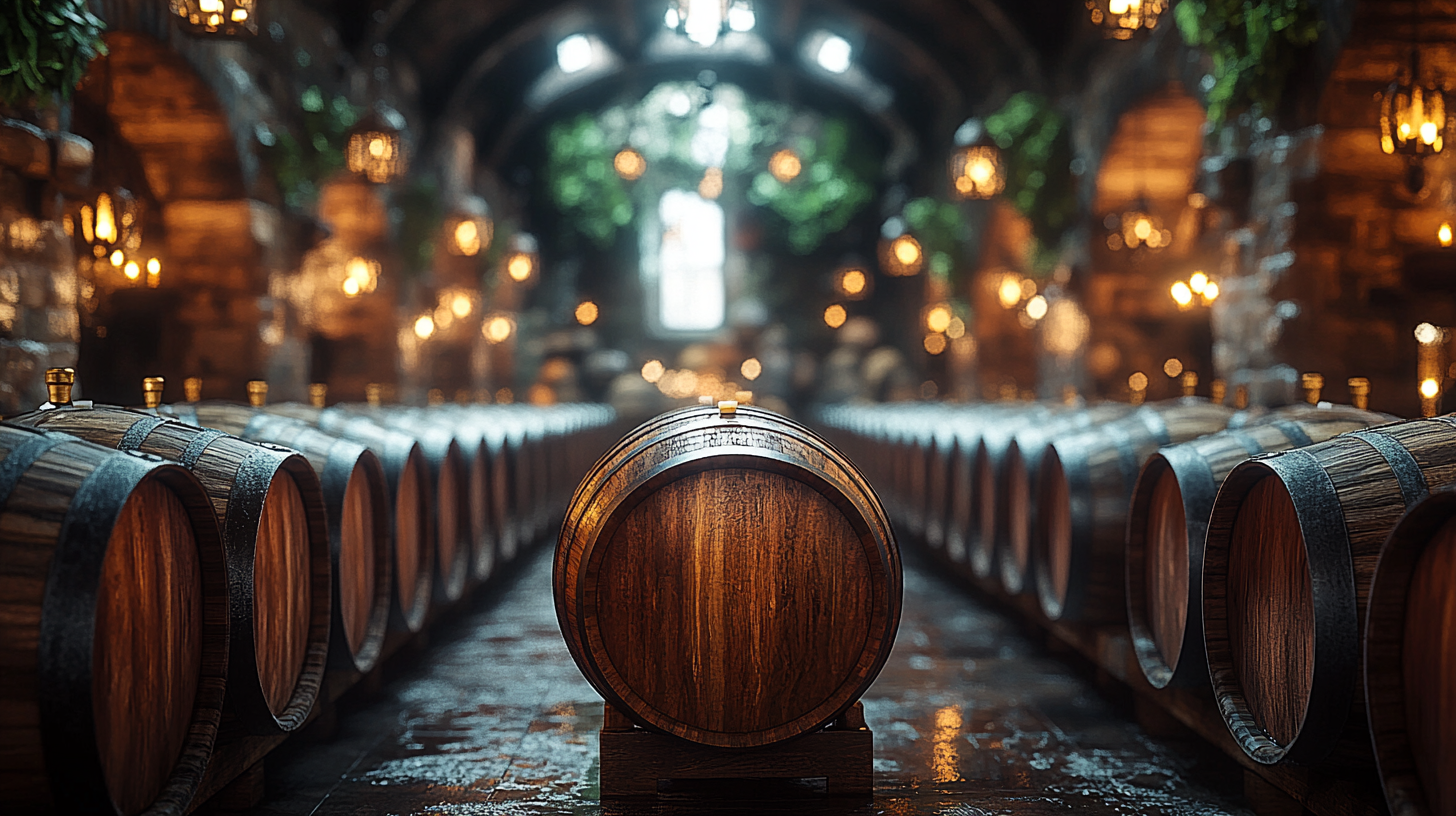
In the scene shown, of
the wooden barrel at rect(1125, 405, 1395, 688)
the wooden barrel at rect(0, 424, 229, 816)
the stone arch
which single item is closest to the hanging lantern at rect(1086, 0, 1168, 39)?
the wooden barrel at rect(1125, 405, 1395, 688)

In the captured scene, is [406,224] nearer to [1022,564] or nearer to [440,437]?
[440,437]

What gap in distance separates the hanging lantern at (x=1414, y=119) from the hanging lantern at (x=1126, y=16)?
4.85 feet

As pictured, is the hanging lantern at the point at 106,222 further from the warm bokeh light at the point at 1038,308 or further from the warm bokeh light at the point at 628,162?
the warm bokeh light at the point at 628,162

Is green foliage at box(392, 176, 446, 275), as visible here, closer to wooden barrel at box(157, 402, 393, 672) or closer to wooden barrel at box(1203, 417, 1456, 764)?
wooden barrel at box(157, 402, 393, 672)

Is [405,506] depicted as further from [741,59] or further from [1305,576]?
[741,59]

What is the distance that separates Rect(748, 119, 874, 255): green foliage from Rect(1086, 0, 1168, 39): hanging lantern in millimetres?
13861

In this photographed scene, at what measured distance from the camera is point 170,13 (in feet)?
19.6

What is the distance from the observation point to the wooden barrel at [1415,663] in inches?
64.3

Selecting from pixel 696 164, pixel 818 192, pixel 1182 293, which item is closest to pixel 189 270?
pixel 1182 293

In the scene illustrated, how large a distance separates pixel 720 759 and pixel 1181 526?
4.38ft

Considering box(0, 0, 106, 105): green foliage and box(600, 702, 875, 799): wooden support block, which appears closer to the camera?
box(600, 702, 875, 799): wooden support block

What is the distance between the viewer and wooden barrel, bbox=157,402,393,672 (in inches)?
115

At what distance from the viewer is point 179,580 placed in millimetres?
2061

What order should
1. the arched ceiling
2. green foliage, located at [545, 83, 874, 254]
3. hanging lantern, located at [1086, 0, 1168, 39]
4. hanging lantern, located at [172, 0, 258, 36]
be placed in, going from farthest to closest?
green foliage, located at [545, 83, 874, 254], the arched ceiling, hanging lantern, located at [1086, 0, 1168, 39], hanging lantern, located at [172, 0, 258, 36]
